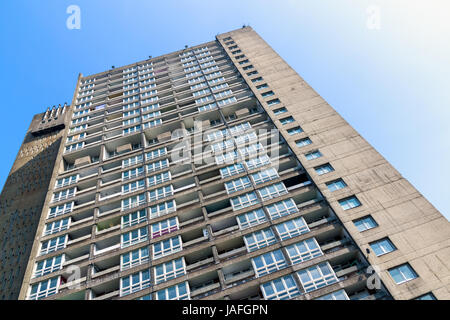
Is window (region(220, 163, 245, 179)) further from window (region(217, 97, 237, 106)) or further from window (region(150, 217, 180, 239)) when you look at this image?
window (region(217, 97, 237, 106))

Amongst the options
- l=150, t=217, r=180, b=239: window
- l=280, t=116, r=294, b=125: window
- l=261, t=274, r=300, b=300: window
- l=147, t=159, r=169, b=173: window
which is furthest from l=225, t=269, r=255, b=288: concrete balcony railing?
l=280, t=116, r=294, b=125: window

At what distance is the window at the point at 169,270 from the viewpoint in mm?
29391

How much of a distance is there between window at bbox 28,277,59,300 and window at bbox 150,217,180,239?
941cm

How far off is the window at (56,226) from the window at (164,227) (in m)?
10.0

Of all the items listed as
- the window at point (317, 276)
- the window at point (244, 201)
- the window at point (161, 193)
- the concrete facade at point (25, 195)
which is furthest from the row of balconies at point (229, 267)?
the concrete facade at point (25, 195)

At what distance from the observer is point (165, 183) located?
39.0m

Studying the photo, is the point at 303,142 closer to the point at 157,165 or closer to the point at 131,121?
the point at 157,165

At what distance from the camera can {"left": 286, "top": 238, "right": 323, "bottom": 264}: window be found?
28438 mm

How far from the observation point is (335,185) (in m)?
33.2

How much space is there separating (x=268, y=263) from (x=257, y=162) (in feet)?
42.6

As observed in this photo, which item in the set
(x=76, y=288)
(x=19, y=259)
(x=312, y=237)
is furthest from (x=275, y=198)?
(x=19, y=259)

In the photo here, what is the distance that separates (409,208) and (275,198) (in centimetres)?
1171

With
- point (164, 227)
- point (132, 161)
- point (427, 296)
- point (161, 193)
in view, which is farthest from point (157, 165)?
point (427, 296)
